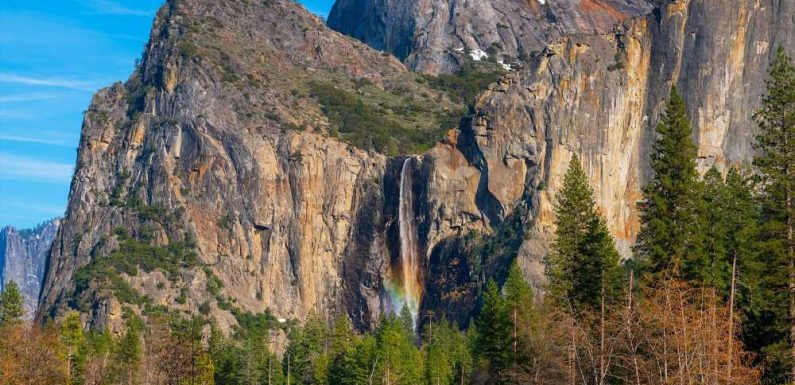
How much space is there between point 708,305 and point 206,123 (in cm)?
13406

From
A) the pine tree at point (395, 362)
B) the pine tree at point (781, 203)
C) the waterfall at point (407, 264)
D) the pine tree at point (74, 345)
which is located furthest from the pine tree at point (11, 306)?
the pine tree at point (781, 203)

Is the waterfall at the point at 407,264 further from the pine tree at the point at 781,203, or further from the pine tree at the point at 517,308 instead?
the pine tree at the point at 781,203

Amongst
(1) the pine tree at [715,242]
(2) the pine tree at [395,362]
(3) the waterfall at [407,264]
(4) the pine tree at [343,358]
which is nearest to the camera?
(1) the pine tree at [715,242]

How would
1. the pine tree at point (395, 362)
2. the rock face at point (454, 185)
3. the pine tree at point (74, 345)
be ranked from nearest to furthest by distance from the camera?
the pine tree at point (395, 362) → the pine tree at point (74, 345) → the rock face at point (454, 185)

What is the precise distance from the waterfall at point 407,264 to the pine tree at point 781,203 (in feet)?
385

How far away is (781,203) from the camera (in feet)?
230

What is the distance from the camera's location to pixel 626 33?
181 metres

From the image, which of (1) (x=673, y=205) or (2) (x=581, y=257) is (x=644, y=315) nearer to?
(1) (x=673, y=205)

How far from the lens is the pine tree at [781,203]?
69.4 meters

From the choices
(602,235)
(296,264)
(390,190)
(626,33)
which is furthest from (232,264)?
(602,235)

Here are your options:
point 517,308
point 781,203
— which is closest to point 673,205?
point 781,203

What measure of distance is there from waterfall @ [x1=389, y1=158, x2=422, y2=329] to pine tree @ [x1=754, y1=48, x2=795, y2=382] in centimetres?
11748

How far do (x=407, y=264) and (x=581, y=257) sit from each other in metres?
103

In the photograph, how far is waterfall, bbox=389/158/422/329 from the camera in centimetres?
18950
